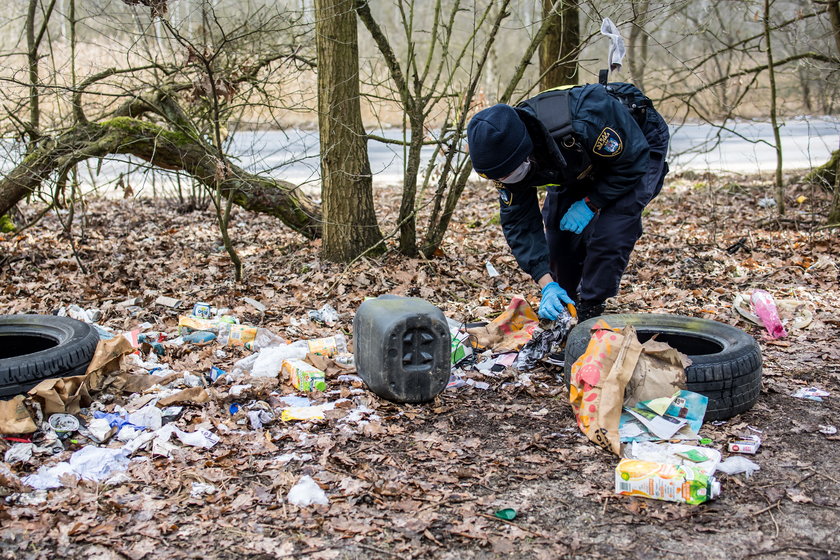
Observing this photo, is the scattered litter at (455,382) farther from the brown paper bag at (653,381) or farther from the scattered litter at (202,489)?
the scattered litter at (202,489)

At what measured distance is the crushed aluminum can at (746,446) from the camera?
335cm

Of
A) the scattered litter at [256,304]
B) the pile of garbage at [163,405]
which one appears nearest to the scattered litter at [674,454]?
the pile of garbage at [163,405]

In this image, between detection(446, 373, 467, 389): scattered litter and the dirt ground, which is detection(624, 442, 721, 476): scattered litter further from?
detection(446, 373, 467, 389): scattered litter

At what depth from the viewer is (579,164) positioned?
419 cm

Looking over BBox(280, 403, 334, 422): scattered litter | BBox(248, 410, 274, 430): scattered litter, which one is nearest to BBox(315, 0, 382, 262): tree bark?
BBox(280, 403, 334, 422): scattered litter

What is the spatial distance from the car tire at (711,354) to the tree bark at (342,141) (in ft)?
9.62

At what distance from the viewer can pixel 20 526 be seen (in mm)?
2809

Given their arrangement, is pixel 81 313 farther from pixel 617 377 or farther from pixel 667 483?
pixel 667 483

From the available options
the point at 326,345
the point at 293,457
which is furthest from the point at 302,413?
the point at 326,345

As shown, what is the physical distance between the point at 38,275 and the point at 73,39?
2.65 metres

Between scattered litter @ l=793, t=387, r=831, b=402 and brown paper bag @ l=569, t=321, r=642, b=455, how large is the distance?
46.5 inches

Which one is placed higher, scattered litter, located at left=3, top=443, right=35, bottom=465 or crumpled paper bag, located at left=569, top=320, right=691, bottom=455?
crumpled paper bag, located at left=569, top=320, right=691, bottom=455

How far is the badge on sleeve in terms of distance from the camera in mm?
4355

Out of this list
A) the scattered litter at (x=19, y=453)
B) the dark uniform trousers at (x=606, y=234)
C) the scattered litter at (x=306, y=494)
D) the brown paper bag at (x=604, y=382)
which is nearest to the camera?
the scattered litter at (x=306, y=494)
